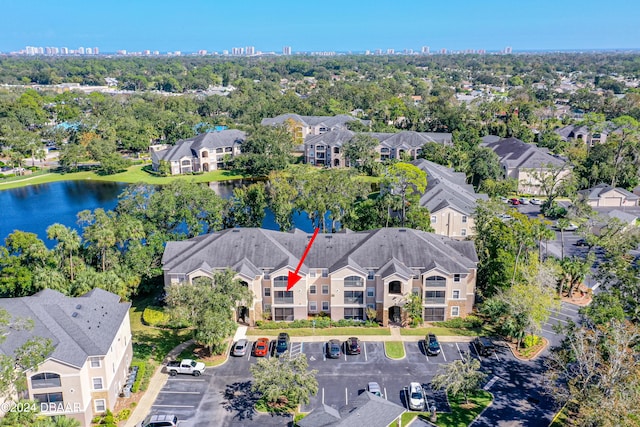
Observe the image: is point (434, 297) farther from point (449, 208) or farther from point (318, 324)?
point (449, 208)

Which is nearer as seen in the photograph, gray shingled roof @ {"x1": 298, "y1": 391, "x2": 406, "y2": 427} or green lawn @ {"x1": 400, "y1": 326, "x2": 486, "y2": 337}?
gray shingled roof @ {"x1": 298, "y1": 391, "x2": 406, "y2": 427}

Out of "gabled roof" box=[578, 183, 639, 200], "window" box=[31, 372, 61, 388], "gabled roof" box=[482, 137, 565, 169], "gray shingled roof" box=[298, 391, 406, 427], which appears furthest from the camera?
"gabled roof" box=[482, 137, 565, 169]

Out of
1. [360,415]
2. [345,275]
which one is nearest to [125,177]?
[345,275]

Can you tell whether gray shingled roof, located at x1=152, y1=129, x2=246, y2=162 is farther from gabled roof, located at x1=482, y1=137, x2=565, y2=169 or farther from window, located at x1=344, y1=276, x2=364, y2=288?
window, located at x1=344, y1=276, x2=364, y2=288

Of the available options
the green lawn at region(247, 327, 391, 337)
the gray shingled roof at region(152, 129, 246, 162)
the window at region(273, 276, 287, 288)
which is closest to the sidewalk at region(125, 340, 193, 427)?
the green lawn at region(247, 327, 391, 337)

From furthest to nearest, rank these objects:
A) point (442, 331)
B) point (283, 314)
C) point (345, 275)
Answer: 1. point (283, 314)
2. point (345, 275)
3. point (442, 331)
